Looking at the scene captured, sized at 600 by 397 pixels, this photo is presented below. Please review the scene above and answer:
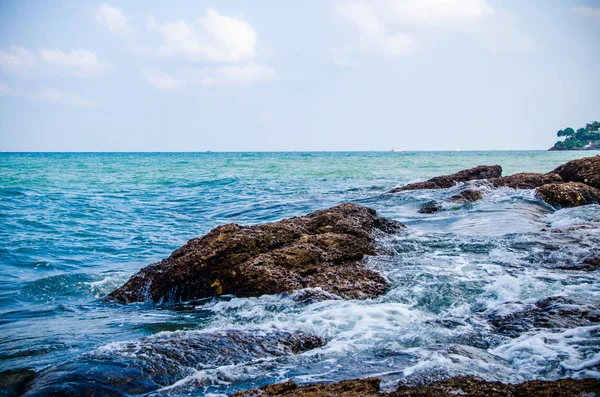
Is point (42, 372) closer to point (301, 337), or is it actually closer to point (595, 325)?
point (301, 337)

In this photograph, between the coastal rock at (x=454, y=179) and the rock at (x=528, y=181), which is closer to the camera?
the rock at (x=528, y=181)

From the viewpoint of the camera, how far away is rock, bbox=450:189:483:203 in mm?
12334

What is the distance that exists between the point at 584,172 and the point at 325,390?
42.7 ft

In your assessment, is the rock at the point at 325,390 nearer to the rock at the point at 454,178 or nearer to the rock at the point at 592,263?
the rock at the point at 592,263

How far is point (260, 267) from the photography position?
5.77 metres

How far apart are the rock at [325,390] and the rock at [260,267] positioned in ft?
7.74

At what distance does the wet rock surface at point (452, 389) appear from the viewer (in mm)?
2576

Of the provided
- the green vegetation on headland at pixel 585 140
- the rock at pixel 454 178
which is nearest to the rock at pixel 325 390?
the rock at pixel 454 178

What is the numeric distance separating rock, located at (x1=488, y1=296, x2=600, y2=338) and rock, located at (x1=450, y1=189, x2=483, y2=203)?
805cm

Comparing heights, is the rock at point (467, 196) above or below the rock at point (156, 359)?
above

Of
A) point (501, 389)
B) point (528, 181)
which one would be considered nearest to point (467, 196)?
point (528, 181)

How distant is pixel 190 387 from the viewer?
3344mm

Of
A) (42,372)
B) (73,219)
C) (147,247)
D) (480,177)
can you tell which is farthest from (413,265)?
(480,177)

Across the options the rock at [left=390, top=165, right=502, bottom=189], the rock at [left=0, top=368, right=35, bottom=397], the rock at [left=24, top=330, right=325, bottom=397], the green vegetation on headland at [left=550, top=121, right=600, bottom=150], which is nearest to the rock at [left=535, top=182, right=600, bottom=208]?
the rock at [left=390, top=165, right=502, bottom=189]
